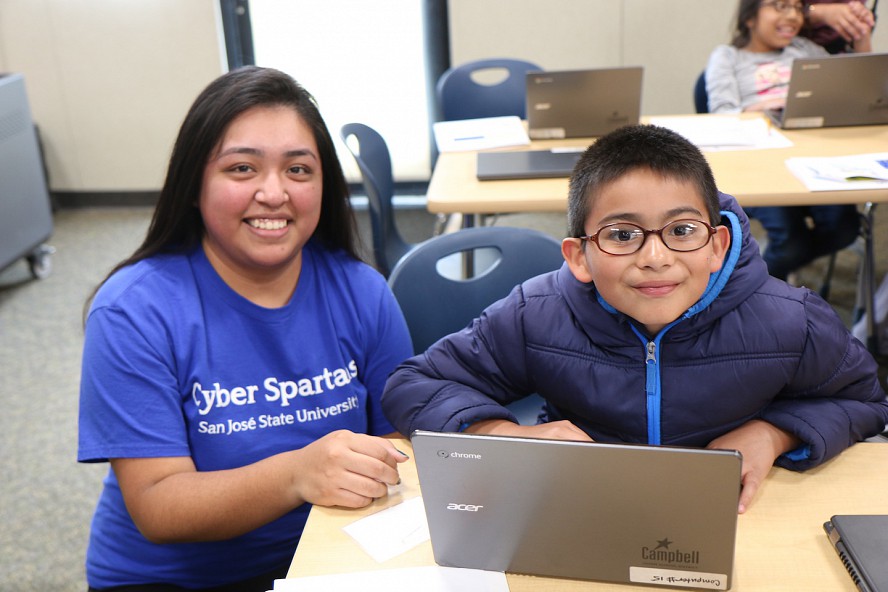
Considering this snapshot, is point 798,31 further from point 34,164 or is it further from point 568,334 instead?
point 34,164

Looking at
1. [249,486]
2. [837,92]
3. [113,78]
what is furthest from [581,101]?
A: [113,78]

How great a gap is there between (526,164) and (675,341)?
4.39 feet

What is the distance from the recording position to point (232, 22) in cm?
465

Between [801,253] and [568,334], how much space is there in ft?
6.39

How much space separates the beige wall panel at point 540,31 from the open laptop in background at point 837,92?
1827 mm

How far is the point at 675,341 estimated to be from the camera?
129cm

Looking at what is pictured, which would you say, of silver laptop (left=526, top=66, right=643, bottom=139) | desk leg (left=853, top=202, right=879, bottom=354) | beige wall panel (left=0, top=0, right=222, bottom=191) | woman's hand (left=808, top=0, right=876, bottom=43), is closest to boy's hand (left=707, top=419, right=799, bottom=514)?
silver laptop (left=526, top=66, right=643, bottom=139)

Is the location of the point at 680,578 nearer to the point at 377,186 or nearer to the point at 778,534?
the point at 778,534

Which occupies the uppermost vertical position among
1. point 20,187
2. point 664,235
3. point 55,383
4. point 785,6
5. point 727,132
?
point 785,6

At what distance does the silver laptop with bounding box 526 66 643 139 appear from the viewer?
2.67m

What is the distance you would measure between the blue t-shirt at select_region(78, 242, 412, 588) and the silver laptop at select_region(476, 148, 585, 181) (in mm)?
1069

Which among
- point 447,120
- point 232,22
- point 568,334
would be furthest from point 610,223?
point 232,22

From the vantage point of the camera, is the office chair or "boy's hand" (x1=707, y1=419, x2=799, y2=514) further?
the office chair

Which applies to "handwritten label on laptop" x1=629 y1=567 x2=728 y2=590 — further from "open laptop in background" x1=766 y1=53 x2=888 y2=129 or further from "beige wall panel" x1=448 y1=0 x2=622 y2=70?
"beige wall panel" x1=448 y1=0 x2=622 y2=70
